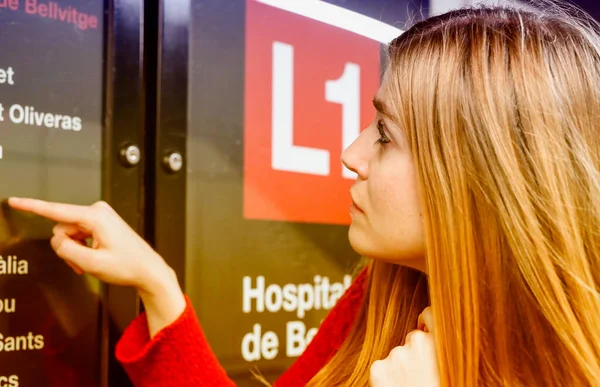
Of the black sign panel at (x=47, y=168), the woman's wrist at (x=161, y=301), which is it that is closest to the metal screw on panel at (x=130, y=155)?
the black sign panel at (x=47, y=168)

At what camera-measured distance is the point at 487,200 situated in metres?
0.85

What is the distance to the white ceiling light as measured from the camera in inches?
51.7

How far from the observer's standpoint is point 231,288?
1.22 m

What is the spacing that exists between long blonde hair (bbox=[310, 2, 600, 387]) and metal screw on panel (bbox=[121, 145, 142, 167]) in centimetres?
43

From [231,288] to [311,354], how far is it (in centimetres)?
19

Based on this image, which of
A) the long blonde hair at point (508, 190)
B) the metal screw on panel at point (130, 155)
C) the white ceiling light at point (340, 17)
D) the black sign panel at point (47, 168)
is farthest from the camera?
the white ceiling light at point (340, 17)

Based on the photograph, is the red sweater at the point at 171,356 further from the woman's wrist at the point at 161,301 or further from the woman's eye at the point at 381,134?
the woman's eye at the point at 381,134

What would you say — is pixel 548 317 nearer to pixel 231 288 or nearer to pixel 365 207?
pixel 365 207

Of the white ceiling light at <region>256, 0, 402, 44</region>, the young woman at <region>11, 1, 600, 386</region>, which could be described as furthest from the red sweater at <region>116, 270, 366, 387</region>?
the white ceiling light at <region>256, 0, 402, 44</region>

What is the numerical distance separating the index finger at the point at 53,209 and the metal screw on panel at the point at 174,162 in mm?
185

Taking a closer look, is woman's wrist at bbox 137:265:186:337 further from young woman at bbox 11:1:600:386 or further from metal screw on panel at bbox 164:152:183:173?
metal screw on panel at bbox 164:152:183:173

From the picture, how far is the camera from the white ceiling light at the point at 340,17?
1.31 metres

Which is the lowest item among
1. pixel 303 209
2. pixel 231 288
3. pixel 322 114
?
pixel 231 288

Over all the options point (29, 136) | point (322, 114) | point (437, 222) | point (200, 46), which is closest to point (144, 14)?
point (200, 46)
